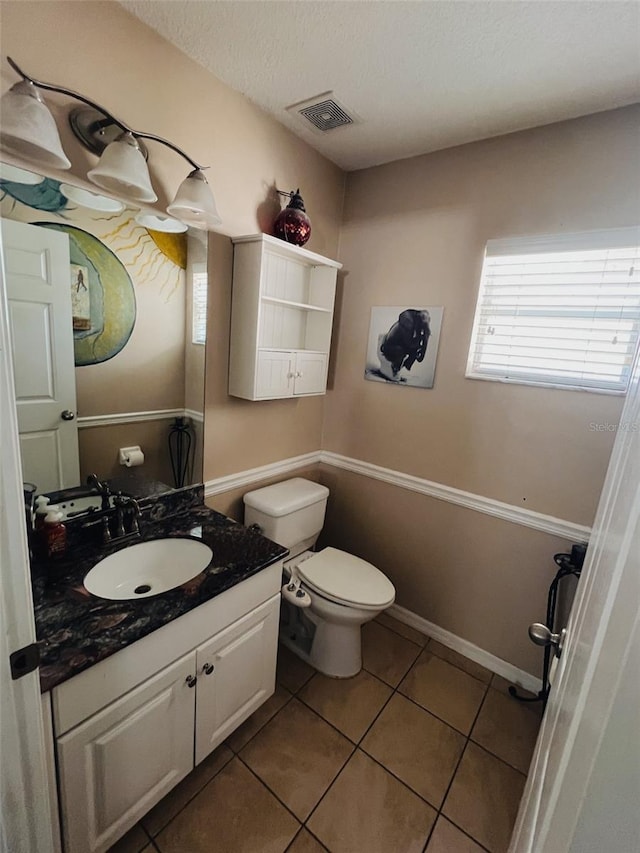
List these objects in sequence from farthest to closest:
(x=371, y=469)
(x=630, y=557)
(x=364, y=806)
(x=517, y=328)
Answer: (x=371, y=469) < (x=517, y=328) < (x=364, y=806) < (x=630, y=557)

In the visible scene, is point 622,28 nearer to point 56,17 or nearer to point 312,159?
point 312,159

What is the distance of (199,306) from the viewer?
1518mm

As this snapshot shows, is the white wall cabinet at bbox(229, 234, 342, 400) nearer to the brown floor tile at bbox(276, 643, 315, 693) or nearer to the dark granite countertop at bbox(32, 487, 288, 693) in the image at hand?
the dark granite countertop at bbox(32, 487, 288, 693)

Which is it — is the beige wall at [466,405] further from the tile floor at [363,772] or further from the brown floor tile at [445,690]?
the tile floor at [363,772]

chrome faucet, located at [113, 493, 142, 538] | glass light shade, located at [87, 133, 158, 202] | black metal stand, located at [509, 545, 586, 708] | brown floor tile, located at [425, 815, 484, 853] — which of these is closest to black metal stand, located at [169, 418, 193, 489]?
chrome faucet, located at [113, 493, 142, 538]

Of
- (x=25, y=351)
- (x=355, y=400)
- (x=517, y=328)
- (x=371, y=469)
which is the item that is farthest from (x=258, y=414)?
(x=517, y=328)

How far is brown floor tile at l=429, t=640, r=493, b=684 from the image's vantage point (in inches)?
70.6

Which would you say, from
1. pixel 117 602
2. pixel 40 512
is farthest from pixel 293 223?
pixel 117 602

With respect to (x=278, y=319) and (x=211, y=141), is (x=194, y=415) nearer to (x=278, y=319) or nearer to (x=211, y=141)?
(x=278, y=319)

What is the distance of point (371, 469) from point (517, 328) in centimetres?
102

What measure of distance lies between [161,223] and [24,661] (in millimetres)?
1359

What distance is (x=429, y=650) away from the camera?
192 centimetres

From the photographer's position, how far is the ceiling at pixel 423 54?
1.04 metres

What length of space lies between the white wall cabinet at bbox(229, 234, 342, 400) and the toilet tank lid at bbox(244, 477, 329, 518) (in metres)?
0.50
